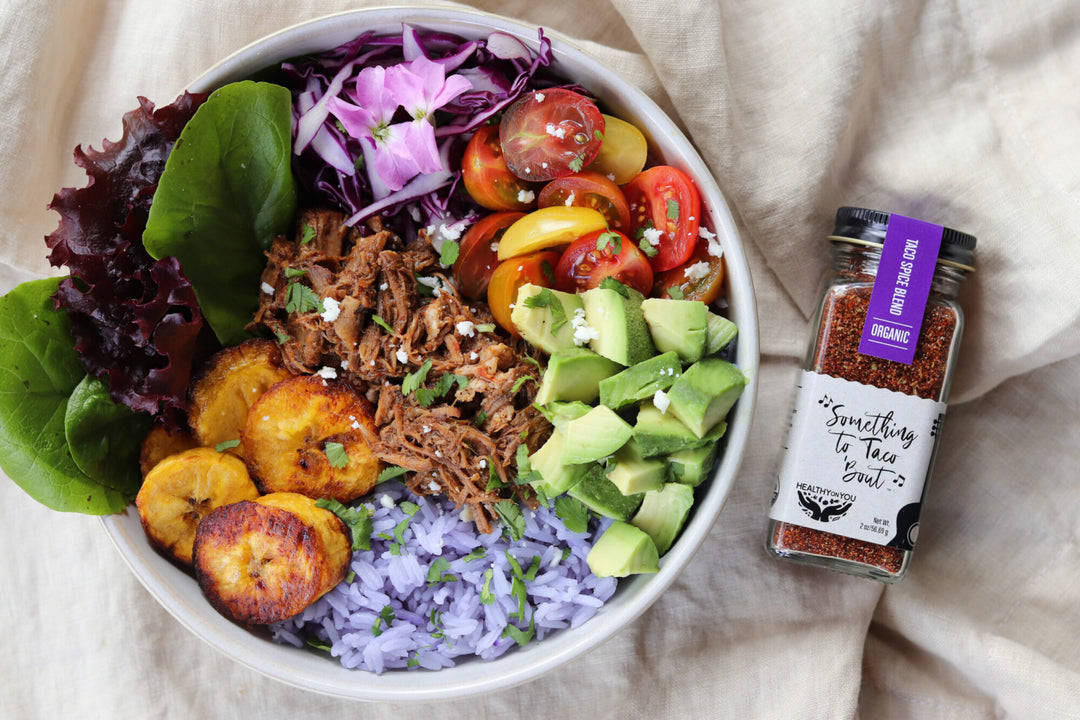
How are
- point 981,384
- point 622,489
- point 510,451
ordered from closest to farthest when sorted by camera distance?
point 622,489, point 510,451, point 981,384

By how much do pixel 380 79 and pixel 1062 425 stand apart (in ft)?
6.28

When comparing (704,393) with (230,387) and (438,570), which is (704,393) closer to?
(438,570)

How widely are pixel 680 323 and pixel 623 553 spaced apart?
47cm

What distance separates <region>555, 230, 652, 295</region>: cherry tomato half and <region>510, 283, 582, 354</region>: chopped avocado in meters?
0.07

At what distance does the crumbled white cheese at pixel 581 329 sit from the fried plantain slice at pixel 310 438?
52 cm

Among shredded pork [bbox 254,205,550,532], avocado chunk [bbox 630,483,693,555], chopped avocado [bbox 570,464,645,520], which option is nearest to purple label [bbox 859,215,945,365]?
avocado chunk [bbox 630,483,693,555]

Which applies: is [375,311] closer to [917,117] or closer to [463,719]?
[463,719]

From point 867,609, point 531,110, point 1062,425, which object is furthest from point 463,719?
point 1062,425

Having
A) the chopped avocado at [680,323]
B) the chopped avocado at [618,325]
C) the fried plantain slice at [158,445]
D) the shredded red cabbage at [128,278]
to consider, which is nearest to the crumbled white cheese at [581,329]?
the chopped avocado at [618,325]

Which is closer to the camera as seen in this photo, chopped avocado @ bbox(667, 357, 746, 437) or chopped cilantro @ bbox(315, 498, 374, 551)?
chopped avocado @ bbox(667, 357, 746, 437)

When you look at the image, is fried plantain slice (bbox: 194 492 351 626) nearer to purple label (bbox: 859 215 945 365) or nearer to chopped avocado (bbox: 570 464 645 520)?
chopped avocado (bbox: 570 464 645 520)

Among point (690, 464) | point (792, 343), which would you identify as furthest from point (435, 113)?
point (792, 343)

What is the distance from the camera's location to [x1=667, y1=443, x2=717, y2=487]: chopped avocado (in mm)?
1645

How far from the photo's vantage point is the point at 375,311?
1.82 metres
